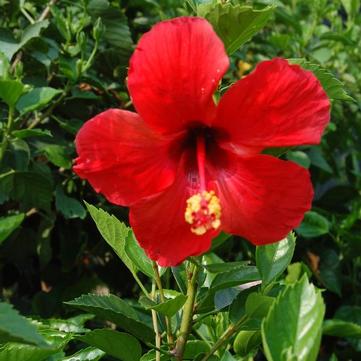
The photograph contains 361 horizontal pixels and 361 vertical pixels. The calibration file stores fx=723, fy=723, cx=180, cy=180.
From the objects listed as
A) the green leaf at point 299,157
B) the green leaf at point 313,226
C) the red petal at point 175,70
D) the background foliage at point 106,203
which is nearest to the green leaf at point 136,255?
the background foliage at point 106,203

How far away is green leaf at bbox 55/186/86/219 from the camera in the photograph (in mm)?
1869

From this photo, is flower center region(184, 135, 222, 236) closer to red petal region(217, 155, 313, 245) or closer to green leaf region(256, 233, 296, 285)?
red petal region(217, 155, 313, 245)

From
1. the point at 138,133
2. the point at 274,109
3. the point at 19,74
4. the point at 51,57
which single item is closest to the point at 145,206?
the point at 138,133

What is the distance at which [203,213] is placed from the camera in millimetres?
958

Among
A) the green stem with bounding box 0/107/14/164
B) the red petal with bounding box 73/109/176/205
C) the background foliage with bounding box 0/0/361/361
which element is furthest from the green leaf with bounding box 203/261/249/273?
the green stem with bounding box 0/107/14/164

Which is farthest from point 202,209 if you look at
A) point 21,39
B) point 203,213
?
point 21,39

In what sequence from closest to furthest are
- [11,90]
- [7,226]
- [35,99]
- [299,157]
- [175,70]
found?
[175,70] → [7,226] → [11,90] → [35,99] → [299,157]

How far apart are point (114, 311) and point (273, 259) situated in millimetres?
253

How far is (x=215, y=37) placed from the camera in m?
0.89

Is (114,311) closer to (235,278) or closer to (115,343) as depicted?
(115,343)

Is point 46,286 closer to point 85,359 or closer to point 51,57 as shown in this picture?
point 51,57

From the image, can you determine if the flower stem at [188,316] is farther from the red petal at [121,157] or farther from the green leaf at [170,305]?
the red petal at [121,157]

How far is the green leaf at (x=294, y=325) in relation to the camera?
801 millimetres

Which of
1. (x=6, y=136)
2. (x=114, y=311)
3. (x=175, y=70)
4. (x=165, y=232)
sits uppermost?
(x=175, y=70)
